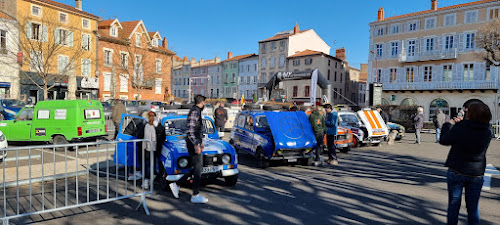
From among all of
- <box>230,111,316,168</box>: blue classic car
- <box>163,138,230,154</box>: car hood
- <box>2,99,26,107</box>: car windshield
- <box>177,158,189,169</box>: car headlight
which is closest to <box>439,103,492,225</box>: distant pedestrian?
<box>163,138,230,154</box>: car hood

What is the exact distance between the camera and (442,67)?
3525cm

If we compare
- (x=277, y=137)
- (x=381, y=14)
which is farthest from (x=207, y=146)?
(x=381, y=14)

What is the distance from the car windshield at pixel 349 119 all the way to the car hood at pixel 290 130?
4890 mm

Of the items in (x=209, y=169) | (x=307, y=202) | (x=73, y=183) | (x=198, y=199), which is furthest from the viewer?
(x=73, y=183)

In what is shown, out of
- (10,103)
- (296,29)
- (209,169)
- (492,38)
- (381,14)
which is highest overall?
(296,29)

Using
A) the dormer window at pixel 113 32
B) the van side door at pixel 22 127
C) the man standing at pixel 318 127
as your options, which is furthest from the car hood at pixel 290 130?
the dormer window at pixel 113 32

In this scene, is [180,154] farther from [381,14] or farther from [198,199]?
[381,14]

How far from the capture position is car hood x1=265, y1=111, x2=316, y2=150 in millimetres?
8898

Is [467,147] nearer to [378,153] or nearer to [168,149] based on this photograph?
[168,149]

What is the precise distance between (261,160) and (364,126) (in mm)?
6901

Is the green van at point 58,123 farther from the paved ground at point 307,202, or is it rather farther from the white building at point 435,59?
the white building at point 435,59

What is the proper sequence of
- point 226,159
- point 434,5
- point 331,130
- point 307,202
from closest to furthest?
1. point 307,202
2. point 226,159
3. point 331,130
4. point 434,5

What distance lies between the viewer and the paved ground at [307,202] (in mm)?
5051

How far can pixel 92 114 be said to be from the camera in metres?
11.3
